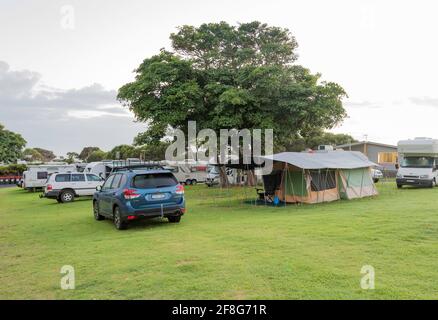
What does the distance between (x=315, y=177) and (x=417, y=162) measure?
10.1m

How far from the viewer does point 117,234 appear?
33.8ft

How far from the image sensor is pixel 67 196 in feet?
69.8

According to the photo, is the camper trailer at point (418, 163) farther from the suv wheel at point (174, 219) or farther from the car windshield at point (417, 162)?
the suv wheel at point (174, 219)

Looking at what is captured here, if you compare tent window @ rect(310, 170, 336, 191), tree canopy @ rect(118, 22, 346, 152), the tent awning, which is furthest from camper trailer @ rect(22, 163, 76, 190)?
tent window @ rect(310, 170, 336, 191)

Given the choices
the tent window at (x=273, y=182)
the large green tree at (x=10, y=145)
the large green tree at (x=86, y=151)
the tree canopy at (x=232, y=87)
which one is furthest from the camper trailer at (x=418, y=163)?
the large green tree at (x=86, y=151)

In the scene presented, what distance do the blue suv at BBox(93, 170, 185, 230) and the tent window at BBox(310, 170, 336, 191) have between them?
7624 mm

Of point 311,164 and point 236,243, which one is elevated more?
point 311,164

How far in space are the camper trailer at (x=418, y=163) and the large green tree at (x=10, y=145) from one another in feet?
155

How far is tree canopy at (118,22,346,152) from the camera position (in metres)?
22.2
